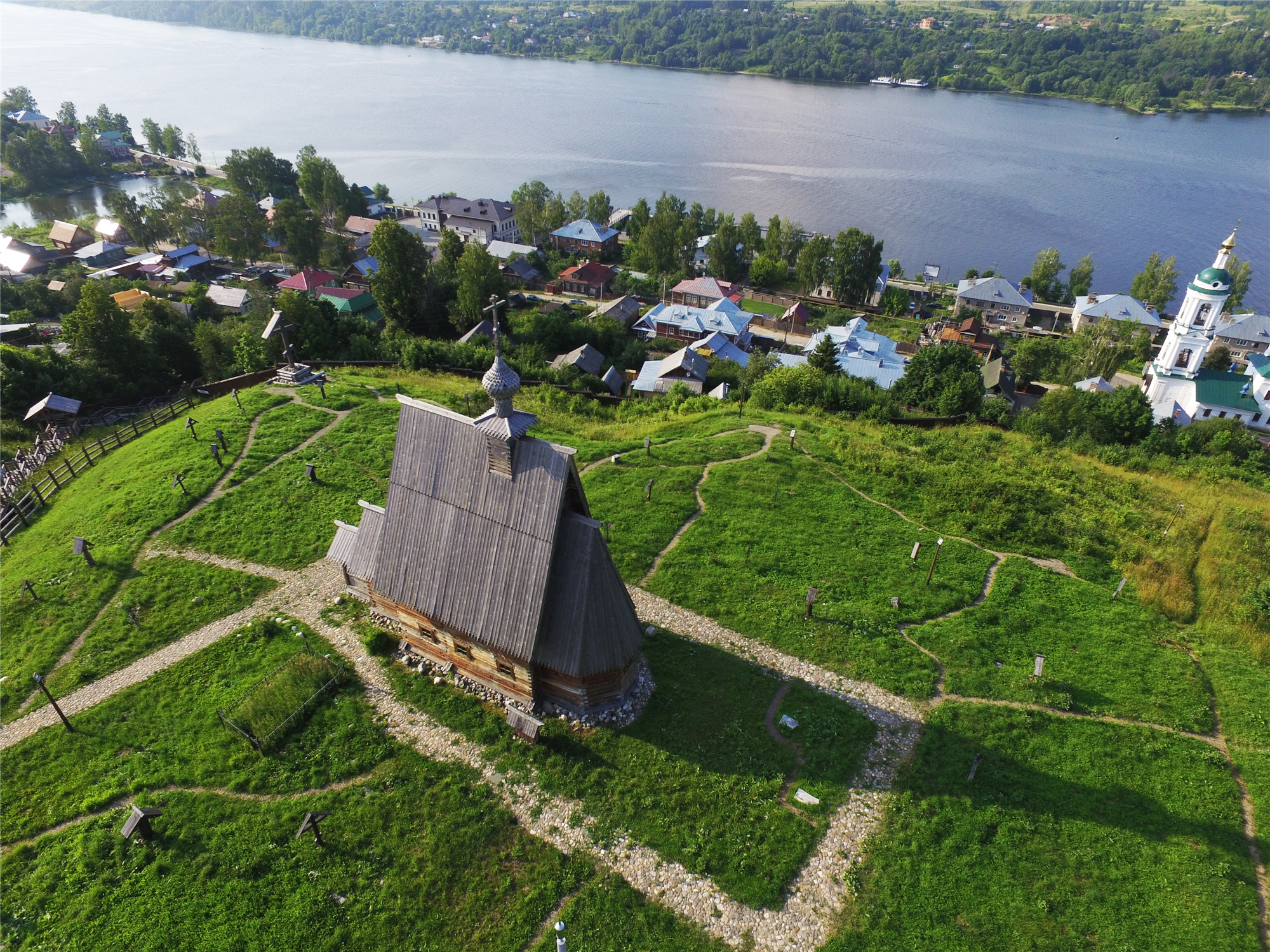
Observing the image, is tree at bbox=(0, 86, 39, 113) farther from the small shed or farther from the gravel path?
the gravel path

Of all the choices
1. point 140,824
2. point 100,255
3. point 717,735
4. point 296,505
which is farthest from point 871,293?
point 100,255

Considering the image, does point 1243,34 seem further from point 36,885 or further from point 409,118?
point 36,885

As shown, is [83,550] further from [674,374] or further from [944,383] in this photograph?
[944,383]

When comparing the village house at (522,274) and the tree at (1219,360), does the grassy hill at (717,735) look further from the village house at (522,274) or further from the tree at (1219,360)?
the village house at (522,274)

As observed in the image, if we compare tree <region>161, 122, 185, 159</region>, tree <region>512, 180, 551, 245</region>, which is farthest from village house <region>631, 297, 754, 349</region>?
tree <region>161, 122, 185, 159</region>

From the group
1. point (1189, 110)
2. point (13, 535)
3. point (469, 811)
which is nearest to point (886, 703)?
point (469, 811)

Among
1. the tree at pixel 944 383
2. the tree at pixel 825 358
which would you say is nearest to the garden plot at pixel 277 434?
the tree at pixel 825 358
